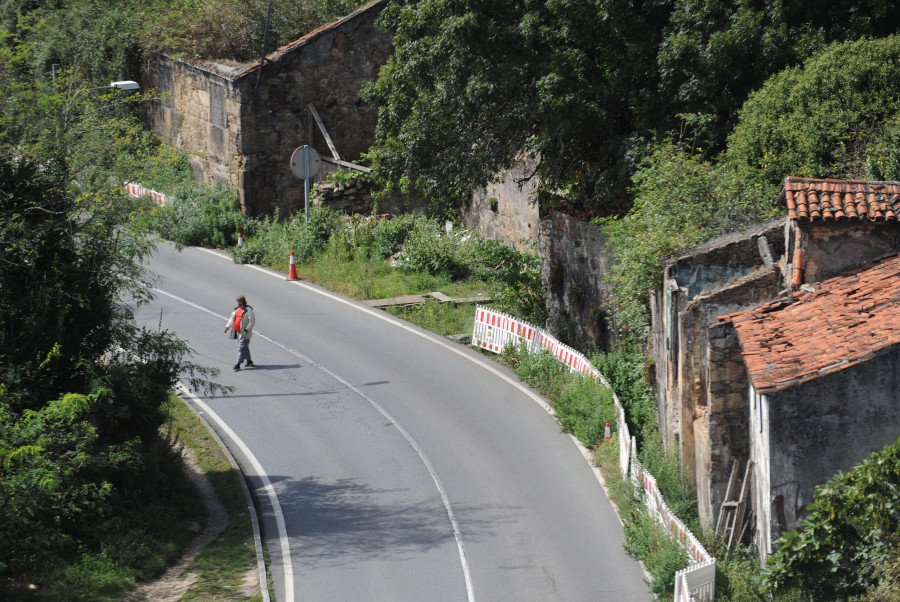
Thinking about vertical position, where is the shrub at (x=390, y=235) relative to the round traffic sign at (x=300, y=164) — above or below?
below

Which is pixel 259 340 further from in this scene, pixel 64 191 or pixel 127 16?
pixel 127 16

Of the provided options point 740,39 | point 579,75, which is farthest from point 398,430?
point 740,39

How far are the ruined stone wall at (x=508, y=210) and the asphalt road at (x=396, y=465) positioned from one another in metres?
4.93

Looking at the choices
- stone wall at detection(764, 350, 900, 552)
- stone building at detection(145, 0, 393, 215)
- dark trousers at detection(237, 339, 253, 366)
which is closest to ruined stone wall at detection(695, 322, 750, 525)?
stone wall at detection(764, 350, 900, 552)

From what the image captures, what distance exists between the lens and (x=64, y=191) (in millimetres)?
14703

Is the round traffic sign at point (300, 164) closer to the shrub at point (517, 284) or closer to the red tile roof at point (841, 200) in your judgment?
the shrub at point (517, 284)

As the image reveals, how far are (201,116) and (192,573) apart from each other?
855 inches

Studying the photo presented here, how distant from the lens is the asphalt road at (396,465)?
533 inches

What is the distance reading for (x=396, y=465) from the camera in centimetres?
1692

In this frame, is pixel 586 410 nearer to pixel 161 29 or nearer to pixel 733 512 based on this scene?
pixel 733 512

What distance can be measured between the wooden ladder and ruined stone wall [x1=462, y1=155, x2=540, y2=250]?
12.7 metres

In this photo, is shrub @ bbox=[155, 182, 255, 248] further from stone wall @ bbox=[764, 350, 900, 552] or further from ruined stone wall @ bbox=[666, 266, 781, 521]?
stone wall @ bbox=[764, 350, 900, 552]

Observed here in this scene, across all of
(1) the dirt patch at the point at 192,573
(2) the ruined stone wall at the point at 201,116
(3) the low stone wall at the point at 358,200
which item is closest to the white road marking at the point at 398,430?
(1) the dirt patch at the point at 192,573

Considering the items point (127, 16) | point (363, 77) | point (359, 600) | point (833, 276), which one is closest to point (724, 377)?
point (833, 276)
